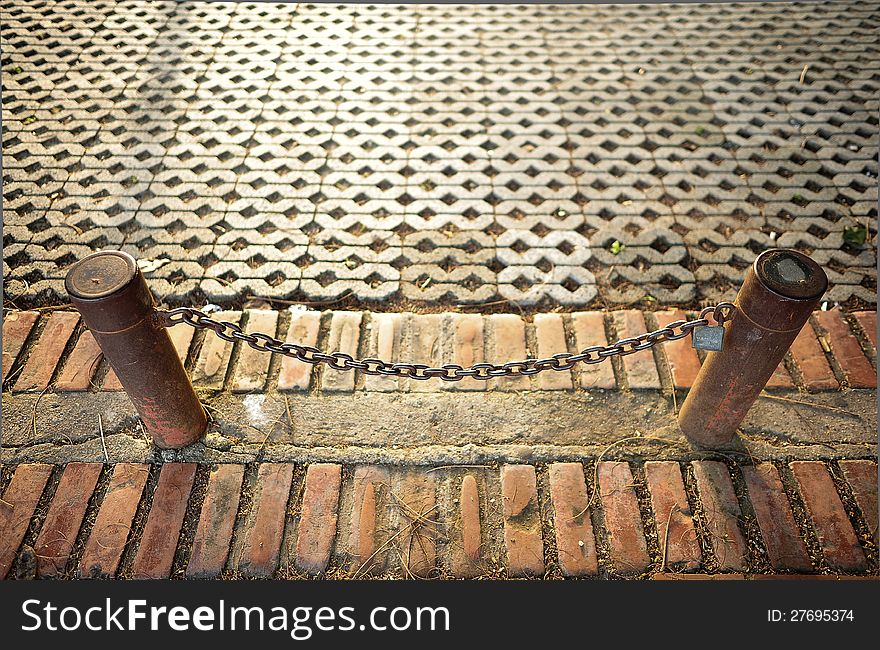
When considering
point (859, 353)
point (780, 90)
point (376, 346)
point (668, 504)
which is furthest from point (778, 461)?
point (780, 90)

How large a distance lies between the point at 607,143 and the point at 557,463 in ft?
7.38

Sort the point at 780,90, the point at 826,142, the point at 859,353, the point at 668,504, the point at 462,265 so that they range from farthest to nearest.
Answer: the point at 780,90 < the point at 826,142 < the point at 462,265 < the point at 859,353 < the point at 668,504

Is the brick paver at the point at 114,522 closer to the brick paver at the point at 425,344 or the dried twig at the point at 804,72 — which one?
the brick paver at the point at 425,344

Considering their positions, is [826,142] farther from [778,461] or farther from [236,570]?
[236,570]

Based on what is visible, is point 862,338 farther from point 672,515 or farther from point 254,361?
point 254,361

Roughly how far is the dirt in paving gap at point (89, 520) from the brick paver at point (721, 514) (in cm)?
223

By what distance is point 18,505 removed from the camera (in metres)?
2.44

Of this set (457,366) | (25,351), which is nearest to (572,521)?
(457,366)

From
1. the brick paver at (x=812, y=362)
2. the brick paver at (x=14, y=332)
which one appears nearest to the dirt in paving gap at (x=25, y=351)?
the brick paver at (x=14, y=332)

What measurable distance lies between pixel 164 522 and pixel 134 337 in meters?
0.72

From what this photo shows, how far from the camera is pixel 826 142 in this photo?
156 inches

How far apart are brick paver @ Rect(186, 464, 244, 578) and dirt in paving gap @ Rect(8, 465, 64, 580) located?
552mm

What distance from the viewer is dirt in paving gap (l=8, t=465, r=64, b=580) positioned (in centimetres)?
228

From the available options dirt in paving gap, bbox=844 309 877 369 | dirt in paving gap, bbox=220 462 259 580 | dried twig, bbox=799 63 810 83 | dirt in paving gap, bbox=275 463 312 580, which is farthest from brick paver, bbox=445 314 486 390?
dried twig, bbox=799 63 810 83
